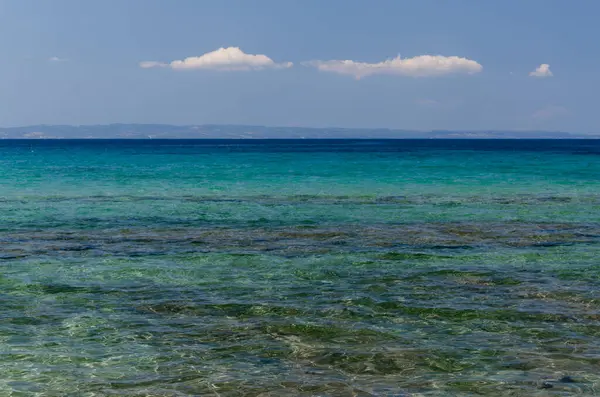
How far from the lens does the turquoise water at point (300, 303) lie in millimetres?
10477

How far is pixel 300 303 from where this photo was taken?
14.5 m

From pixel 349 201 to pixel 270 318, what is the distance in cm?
2349

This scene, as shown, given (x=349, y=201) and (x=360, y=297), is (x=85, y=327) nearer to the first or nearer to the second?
(x=360, y=297)

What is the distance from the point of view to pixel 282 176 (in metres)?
58.2

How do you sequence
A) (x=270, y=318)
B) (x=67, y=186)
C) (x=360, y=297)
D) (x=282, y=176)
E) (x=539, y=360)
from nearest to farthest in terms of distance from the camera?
(x=539, y=360)
(x=270, y=318)
(x=360, y=297)
(x=67, y=186)
(x=282, y=176)

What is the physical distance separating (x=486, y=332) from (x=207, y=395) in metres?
5.05

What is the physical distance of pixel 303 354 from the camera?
1143cm

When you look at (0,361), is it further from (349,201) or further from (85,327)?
(349,201)

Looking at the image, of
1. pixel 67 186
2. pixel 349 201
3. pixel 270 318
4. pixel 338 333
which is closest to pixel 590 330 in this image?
Answer: pixel 338 333

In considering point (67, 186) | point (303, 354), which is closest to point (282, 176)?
point (67, 186)

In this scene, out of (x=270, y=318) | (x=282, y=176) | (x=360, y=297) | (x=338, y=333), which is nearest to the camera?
(x=338, y=333)

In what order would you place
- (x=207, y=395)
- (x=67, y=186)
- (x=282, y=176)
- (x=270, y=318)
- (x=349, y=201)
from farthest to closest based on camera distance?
(x=282, y=176)
(x=67, y=186)
(x=349, y=201)
(x=270, y=318)
(x=207, y=395)

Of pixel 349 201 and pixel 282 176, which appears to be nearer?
pixel 349 201

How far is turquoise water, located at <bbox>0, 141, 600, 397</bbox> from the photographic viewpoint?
10.5 m
